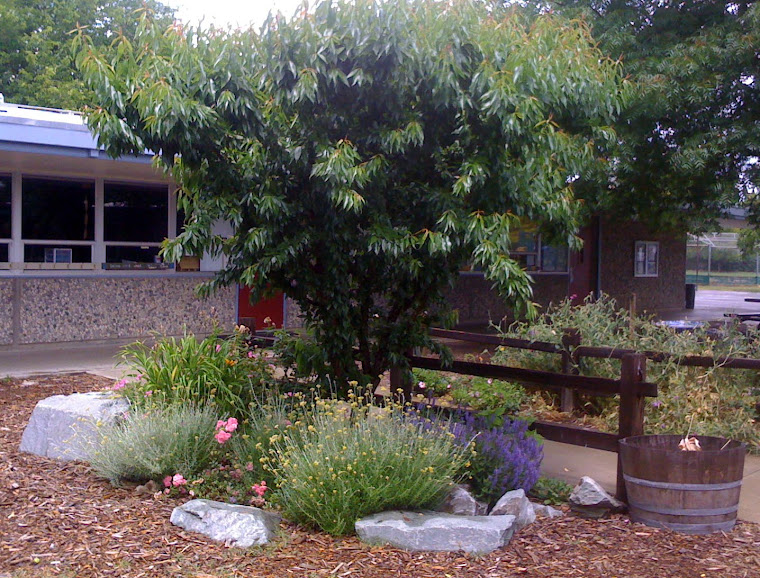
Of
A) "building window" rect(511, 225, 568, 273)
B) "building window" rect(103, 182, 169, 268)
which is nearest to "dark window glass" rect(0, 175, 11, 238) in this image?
"building window" rect(103, 182, 169, 268)

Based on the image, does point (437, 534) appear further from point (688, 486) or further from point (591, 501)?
point (688, 486)

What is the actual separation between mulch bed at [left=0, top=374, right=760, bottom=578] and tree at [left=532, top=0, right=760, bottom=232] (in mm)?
6798

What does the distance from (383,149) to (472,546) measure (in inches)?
110

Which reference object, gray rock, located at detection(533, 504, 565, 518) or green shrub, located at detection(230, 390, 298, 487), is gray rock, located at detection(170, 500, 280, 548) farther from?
gray rock, located at detection(533, 504, 565, 518)

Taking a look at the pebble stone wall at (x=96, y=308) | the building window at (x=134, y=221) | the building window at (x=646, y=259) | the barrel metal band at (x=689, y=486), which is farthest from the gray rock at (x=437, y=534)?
the building window at (x=646, y=259)

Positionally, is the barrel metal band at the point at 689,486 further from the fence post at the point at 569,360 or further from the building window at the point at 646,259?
the building window at the point at 646,259

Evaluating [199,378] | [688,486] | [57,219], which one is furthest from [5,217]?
[688,486]

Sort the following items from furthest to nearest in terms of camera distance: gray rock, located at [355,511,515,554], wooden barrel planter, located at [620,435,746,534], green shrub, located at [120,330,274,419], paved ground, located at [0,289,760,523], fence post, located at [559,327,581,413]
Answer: fence post, located at [559,327,581,413]
green shrub, located at [120,330,274,419]
paved ground, located at [0,289,760,523]
wooden barrel planter, located at [620,435,746,534]
gray rock, located at [355,511,515,554]

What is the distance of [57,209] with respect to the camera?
13.4m

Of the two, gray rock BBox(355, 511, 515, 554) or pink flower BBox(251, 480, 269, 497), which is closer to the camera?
gray rock BBox(355, 511, 515, 554)

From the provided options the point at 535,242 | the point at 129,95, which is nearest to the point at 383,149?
the point at 129,95

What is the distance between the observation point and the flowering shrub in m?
5.50

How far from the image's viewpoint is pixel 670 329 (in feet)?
29.0

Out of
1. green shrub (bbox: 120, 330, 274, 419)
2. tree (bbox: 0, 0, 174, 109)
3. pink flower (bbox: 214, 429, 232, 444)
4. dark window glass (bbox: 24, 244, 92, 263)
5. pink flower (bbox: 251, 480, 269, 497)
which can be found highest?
tree (bbox: 0, 0, 174, 109)
